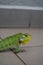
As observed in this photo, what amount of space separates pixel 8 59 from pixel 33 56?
0.53 feet

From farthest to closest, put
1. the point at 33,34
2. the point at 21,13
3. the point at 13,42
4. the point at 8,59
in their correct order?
→ the point at 21,13
the point at 33,34
the point at 13,42
the point at 8,59

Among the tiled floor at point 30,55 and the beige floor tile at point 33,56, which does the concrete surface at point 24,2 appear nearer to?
the tiled floor at point 30,55

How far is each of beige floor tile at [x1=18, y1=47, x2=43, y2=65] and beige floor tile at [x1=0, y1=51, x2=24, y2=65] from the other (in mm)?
43

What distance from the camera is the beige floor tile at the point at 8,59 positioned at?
120 cm

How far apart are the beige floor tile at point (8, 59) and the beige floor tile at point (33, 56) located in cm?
4

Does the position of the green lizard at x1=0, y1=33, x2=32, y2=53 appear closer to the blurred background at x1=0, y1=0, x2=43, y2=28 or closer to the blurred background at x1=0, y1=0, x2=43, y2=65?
the blurred background at x1=0, y1=0, x2=43, y2=65

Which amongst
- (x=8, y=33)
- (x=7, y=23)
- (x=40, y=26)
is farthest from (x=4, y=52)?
(x=40, y=26)

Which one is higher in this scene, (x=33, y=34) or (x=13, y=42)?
(x=13, y=42)

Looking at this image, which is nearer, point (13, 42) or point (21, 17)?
point (13, 42)

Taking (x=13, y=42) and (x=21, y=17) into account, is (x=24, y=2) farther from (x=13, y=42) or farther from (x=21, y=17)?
(x=13, y=42)

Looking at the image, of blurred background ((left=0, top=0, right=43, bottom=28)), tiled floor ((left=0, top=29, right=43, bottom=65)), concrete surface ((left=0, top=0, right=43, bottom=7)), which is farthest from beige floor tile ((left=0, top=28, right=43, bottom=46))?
concrete surface ((left=0, top=0, right=43, bottom=7))

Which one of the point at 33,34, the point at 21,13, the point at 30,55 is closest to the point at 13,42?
the point at 30,55

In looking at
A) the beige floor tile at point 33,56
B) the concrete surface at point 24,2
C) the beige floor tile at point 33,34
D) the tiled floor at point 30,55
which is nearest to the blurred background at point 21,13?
the concrete surface at point 24,2

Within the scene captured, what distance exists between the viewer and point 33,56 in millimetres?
1327
